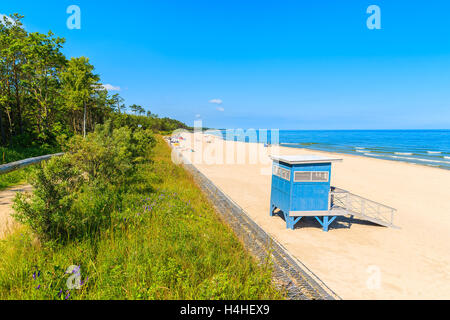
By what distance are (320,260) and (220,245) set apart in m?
3.64

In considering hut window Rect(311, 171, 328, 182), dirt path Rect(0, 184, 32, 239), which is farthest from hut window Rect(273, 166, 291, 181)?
dirt path Rect(0, 184, 32, 239)

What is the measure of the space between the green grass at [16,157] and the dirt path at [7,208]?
75 centimetres

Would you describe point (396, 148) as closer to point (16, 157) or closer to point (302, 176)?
point (302, 176)

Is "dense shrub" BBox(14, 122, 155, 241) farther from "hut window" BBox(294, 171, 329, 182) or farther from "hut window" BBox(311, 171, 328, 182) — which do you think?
"hut window" BBox(311, 171, 328, 182)

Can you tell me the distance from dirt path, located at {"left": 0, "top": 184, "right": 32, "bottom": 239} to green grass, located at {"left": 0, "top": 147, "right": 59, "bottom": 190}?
747mm

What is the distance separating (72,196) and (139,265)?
110 inches

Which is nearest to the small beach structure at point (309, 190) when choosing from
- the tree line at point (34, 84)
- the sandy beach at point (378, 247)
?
the sandy beach at point (378, 247)

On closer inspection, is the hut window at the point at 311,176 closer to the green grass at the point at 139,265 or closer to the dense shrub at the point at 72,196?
the green grass at the point at 139,265

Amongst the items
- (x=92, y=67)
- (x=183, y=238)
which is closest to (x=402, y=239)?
(x=183, y=238)

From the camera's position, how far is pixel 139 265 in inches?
186

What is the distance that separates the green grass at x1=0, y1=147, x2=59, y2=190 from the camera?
1127 centimetres

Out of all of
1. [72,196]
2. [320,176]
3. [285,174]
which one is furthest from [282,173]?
[72,196]
